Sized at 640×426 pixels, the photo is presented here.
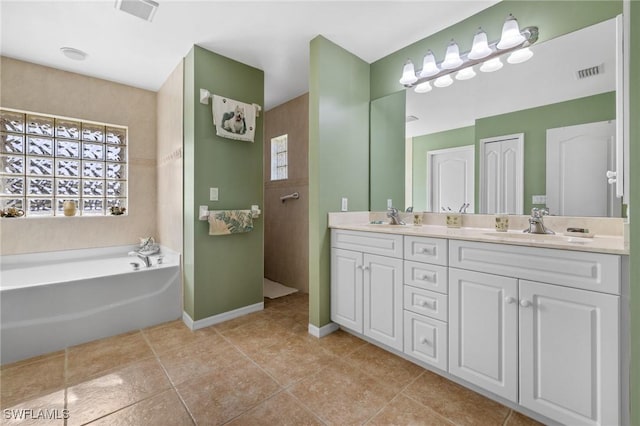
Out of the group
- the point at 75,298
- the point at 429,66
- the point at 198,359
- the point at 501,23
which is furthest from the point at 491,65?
the point at 75,298

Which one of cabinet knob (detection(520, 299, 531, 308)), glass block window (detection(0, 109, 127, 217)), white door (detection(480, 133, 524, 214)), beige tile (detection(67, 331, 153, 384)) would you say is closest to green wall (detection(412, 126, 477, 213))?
white door (detection(480, 133, 524, 214))

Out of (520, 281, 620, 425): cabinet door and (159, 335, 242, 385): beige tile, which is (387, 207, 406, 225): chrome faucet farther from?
(159, 335, 242, 385): beige tile

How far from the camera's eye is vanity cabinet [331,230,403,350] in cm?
195

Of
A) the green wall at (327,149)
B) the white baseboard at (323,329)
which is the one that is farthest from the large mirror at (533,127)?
the white baseboard at (323,329)

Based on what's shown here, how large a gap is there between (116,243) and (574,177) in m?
4.20

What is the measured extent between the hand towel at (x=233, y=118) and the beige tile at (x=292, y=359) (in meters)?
1.87

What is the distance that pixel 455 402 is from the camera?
61.0 inches

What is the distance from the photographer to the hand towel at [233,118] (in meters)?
2.53

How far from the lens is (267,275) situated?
4199 mm

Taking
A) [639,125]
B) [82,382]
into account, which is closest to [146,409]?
[82,382]

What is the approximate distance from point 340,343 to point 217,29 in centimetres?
266

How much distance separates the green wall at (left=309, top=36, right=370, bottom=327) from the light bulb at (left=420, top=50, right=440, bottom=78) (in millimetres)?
617

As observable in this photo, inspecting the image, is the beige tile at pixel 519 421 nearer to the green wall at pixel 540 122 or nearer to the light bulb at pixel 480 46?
the green wall at pixel 540 122

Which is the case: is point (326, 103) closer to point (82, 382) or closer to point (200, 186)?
point (200, 186)
